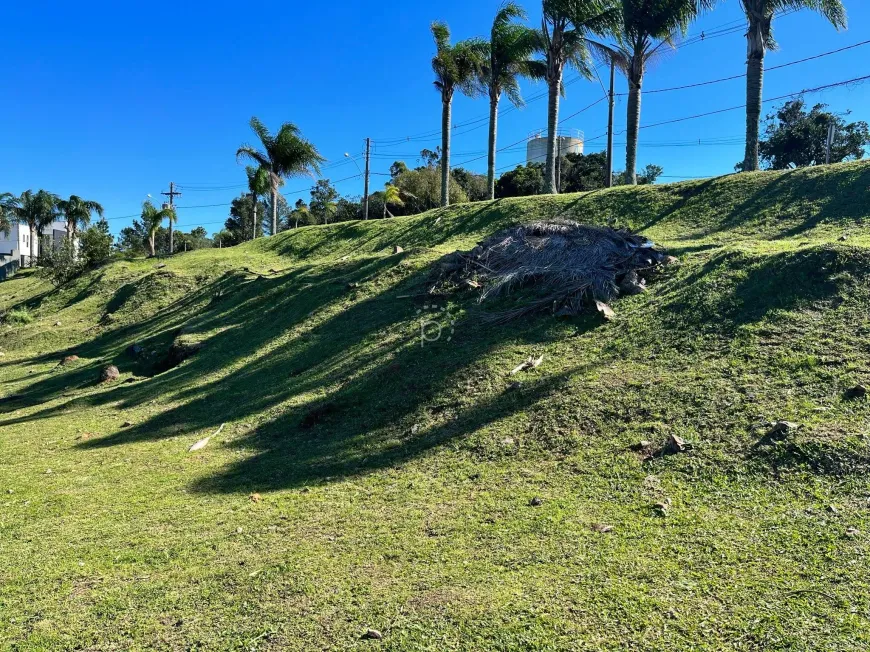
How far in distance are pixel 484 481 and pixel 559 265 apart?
18.2 ft

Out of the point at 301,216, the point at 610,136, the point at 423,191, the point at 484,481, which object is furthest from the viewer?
the point at 301,216

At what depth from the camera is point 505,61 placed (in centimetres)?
2097

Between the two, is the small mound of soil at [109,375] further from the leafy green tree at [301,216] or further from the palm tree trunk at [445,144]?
the leafy green tree at [301,216]

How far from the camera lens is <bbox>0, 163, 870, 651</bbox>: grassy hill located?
3.18 metres

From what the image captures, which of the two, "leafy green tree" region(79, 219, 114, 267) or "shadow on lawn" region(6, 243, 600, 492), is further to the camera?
"leafy green tree" region(79, 219, 114, 267)

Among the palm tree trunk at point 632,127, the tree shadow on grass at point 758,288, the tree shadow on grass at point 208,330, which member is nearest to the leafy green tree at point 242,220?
the tree shadow on grass at point 208,330

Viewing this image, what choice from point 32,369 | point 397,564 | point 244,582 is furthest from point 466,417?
point 32,369

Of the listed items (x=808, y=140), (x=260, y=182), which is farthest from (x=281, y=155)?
(x=808, y=140)

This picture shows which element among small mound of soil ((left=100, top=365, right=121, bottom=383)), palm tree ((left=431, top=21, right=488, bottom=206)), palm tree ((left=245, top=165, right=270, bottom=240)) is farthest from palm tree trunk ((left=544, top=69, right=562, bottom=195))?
palm tree ((left=245, top=165, right=270, bottom=240))

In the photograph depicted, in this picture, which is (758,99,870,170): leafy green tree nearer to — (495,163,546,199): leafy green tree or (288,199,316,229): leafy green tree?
(495,163,546,199): leafy green tree

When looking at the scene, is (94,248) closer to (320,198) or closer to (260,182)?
(260,182)

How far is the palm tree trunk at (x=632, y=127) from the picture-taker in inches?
690

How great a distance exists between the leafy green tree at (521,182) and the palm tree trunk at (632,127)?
61.5ft

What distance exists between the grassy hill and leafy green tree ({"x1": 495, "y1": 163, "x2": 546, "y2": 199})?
26.3 meters
